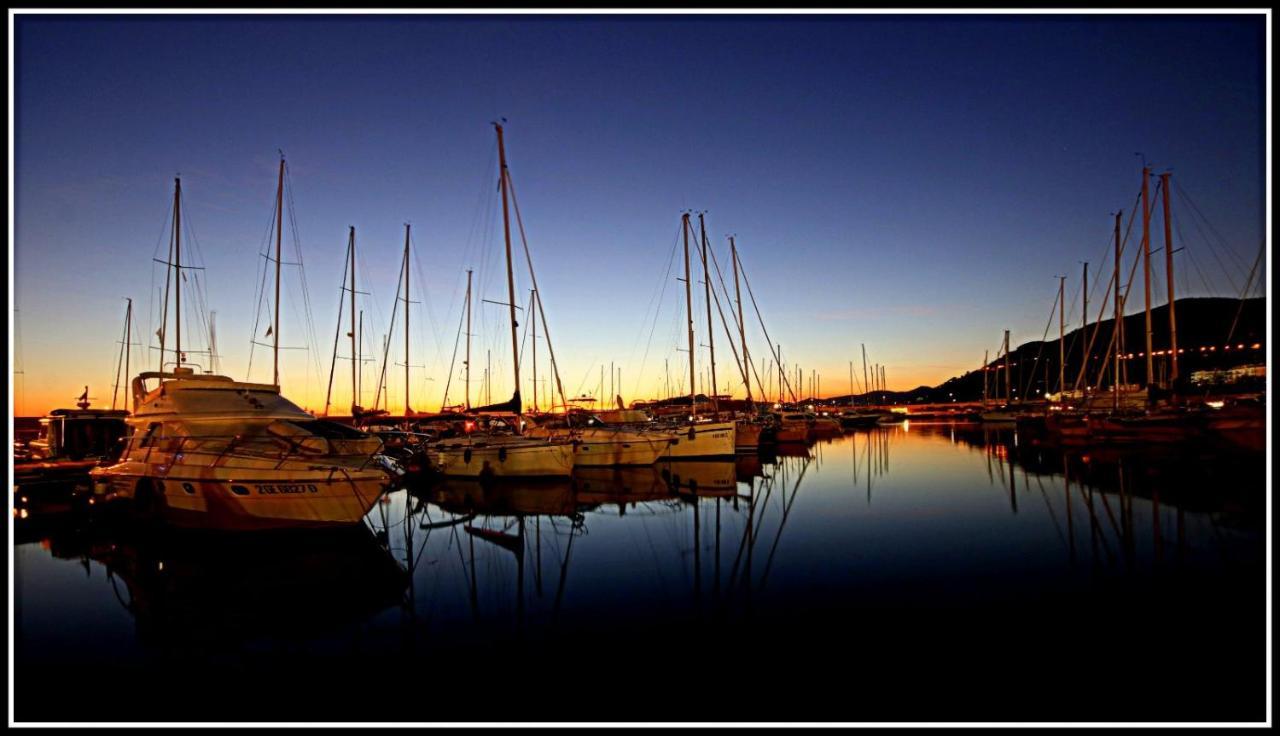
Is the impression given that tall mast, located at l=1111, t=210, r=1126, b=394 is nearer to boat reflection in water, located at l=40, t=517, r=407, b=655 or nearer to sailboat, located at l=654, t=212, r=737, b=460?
sailboat, located at l=654, t=212, r=737, b=460

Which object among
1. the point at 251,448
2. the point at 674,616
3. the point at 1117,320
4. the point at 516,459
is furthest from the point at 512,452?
the point at 1117,320

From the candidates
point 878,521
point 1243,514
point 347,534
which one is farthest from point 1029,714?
point 347,534

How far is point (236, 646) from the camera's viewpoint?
8.64m

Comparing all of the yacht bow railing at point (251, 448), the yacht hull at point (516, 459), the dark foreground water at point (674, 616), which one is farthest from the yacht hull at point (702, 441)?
the yacht bow railing at point (251, 448)

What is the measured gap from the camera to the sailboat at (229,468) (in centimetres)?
1527

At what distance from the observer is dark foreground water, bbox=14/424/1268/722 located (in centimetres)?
672

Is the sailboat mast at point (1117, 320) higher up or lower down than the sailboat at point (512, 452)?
higher up

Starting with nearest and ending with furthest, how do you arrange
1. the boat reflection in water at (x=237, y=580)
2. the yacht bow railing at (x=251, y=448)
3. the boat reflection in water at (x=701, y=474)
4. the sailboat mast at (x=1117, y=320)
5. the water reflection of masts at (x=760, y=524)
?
the boat reflection in water at (x=237, y=580) → the water reflection of masts at (x=760, y=524) → the yacht bow railing at (x=251, y=448) → the boat reflection in water at (x=701, y=474) → the sailboat mast at (x=1117, y=320)

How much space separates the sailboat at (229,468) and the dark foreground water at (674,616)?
810mm

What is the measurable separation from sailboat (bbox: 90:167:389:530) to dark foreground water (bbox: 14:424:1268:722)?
81 centimetres

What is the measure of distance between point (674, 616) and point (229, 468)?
40.3ft

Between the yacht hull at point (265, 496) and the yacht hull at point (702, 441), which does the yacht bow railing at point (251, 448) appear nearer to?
the yacht hull at point (265, 496)

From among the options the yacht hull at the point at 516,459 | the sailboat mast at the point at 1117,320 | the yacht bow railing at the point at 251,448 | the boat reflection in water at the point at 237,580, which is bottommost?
the boat reflection in water at the point at 237,580

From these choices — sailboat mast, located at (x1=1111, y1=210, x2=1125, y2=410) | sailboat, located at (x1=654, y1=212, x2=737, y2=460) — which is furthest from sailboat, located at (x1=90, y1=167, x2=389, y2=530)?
sailboat mast, located at (x1=1111, y1=210, x2=1125, y2=410)
